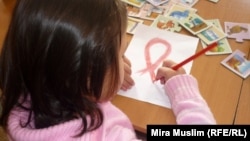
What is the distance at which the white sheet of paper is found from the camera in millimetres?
949

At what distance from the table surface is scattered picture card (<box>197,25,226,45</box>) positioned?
3 cm

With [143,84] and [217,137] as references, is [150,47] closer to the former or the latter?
[143,84]

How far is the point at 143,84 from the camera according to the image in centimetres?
97

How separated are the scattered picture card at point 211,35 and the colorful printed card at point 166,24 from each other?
3.0 inches

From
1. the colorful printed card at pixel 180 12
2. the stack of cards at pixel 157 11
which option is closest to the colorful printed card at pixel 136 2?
the stack of cards at pixel 157 11

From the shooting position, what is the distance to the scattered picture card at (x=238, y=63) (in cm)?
100

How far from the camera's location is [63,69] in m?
0.66

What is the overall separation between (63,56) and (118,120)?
27 centimetres

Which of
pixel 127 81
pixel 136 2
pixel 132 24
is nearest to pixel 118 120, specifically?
pixel 127 81

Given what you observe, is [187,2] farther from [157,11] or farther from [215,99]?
[215,99]

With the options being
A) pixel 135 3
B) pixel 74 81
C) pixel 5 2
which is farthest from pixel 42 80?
pixel 5 2

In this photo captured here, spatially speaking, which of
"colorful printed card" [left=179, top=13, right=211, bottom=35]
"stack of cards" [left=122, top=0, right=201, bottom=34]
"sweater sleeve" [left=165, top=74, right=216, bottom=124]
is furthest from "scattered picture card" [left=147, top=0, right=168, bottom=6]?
"sweater sleeve" [left=165, top=74, right=216, bottom=124]

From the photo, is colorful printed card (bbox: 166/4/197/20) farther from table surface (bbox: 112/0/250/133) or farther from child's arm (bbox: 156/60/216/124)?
child's arm (bbox: 156/60/216/124)

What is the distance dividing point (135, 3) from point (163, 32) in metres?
0.18
